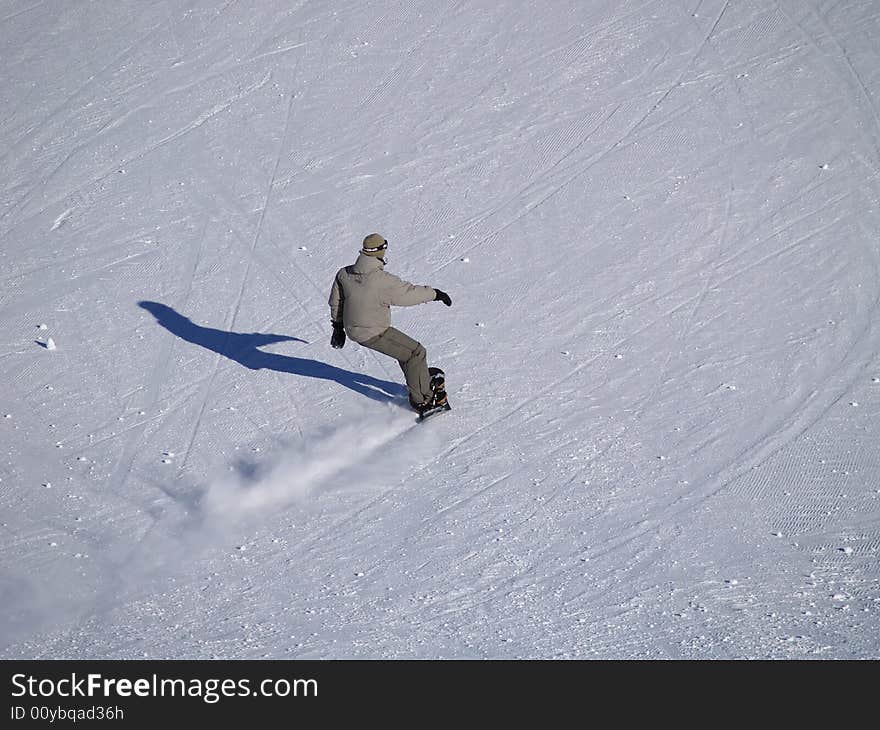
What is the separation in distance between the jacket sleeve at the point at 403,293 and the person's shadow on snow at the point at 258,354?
1.39 meters

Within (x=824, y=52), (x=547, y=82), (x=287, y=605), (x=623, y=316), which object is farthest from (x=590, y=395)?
(x=824, y=52)

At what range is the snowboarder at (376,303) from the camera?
9867 millimetres

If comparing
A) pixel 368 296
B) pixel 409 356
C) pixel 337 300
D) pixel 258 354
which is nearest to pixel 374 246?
pixel 368 296

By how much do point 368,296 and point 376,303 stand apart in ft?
0.32

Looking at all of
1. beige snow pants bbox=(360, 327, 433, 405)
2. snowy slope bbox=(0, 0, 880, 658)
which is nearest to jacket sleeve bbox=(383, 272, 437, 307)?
beige snow pants bbox=(360, 327, 433, 405)

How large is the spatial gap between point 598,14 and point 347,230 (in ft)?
18.4

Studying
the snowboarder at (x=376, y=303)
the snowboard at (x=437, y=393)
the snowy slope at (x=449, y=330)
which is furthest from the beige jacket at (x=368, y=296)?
the snowy slope at (x=449, y=330)

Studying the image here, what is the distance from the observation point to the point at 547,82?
1552 centimetres

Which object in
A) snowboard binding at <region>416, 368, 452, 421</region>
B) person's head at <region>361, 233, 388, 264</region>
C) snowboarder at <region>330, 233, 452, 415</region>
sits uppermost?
person's head at <region>361, 233, 388, 264</region>

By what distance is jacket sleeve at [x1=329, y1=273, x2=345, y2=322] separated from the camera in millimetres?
10031

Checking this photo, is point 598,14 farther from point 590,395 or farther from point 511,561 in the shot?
point 511,561

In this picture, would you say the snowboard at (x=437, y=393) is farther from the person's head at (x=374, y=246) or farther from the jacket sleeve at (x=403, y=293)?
the person's head at (x=374, y=246)

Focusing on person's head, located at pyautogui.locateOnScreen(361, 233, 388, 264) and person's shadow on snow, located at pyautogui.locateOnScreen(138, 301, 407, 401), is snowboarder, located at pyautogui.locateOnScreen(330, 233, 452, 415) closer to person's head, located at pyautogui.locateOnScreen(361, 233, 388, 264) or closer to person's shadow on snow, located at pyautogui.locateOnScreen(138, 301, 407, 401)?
person's head, located at pyautogui.locateOnScreen(361, 233, 388, 264)

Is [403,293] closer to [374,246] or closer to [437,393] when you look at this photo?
[374,246]
